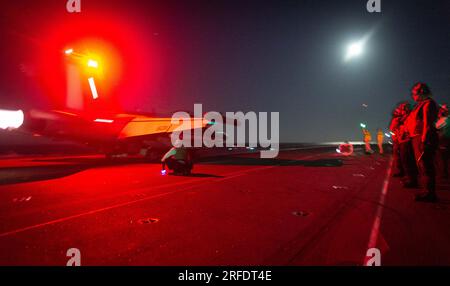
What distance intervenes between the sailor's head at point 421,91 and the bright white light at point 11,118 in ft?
47.3

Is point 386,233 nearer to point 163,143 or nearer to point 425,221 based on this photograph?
point 425,221

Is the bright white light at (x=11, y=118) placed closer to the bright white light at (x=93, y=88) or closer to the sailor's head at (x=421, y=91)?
the bright white light at (x=93, y=88)

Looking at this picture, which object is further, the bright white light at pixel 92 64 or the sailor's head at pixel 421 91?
the bright white light at pixel 92 64

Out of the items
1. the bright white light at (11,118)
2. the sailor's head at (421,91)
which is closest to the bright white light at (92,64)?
the bright white light at (11,118)

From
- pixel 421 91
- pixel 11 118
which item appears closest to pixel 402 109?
pixel 421 91

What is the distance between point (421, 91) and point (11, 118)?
1488 cm

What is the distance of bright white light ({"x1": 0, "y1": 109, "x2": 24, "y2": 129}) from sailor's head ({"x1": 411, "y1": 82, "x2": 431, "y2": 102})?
47.3 ft

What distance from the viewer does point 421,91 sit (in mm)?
6582

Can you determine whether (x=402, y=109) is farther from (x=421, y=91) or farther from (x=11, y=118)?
(x=11, y=118)

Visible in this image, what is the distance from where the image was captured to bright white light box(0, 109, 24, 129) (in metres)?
10.9

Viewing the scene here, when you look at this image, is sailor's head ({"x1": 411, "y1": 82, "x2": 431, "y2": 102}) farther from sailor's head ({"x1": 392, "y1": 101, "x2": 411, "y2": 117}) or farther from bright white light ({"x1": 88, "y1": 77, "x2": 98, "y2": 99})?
bright white light ({"x1": 88, "y1": 77, "x2": 98, "y2": 99})

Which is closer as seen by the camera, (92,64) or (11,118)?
(11,118)

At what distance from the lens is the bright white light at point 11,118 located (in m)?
10.9
